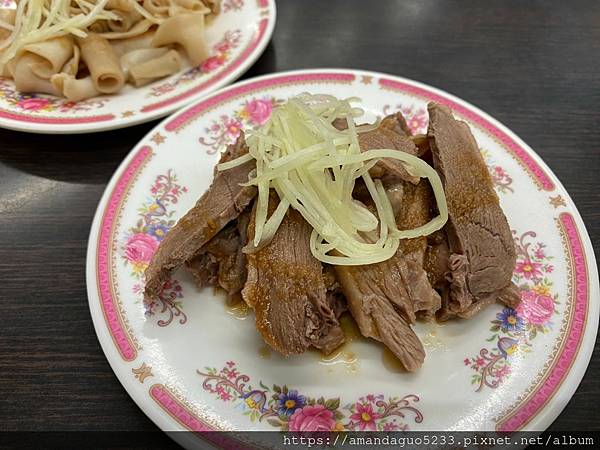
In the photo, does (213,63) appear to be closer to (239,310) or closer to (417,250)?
(239,310)

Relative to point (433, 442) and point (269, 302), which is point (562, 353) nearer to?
point (433, 442)

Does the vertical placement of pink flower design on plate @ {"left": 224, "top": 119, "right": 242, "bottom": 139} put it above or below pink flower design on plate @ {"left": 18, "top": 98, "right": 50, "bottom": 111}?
above

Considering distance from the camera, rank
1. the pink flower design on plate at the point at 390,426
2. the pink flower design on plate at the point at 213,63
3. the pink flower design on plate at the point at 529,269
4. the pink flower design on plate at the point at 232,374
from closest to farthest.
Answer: the pink flower design on plate at the point at 390,426
the pink flower design on plate at the point at 232,374
the pink flower design on plate at the point at 529,269
the pink flower design on plate at the point at 213,63

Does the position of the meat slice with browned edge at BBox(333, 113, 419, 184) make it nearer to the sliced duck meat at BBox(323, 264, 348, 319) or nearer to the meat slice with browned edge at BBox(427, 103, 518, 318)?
the meat slice with browned edge at BBox(427, 103, 518, 318)

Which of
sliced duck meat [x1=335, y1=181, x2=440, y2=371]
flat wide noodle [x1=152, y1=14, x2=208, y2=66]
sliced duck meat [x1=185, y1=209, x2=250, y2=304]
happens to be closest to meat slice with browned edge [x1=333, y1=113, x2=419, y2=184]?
sliced duck meat [x1=335, y1=181, x2=440, y2=371]

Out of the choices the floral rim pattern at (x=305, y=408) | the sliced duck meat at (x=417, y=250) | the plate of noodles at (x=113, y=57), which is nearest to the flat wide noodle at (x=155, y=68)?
the plate of noodles at (x=113, y=57)

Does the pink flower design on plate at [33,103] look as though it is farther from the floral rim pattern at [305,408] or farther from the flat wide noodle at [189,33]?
the floral rim pattern at [305,408]
